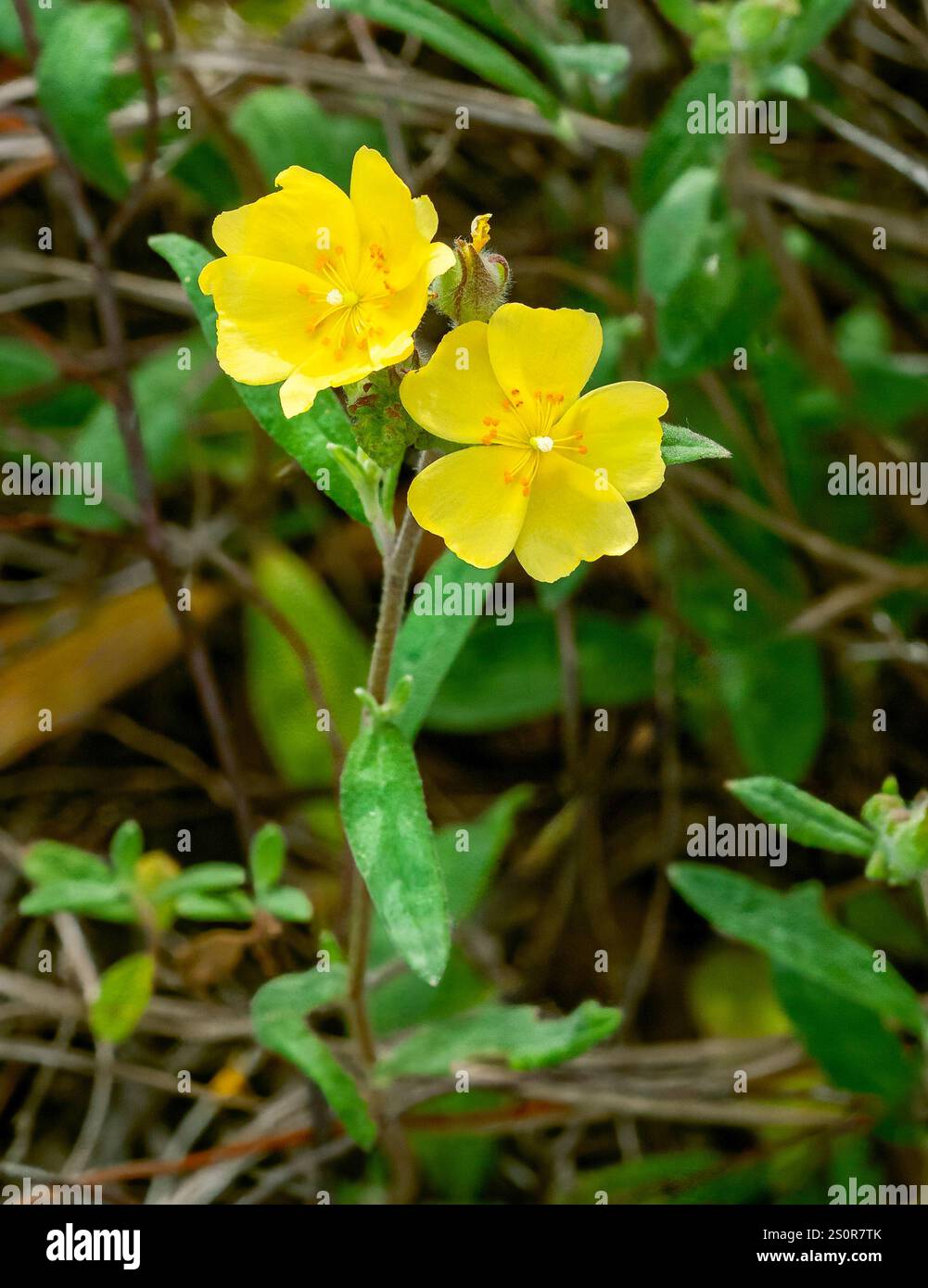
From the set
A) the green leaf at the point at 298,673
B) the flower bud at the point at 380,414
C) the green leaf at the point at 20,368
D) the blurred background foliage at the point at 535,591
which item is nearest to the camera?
the flower bud at the point at 380,414

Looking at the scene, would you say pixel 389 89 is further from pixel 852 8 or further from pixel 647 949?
pixel 647 949

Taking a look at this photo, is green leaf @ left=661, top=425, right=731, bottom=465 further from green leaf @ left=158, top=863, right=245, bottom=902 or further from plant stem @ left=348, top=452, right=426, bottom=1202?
green leaf @ left=158, top=863, right=245, bottom=902

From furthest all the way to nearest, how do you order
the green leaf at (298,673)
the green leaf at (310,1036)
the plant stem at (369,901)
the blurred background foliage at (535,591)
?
the green leaf at (298,673)
the blurred background foliage at (535,591)
the green leaf at (310,1036)
the plant stem at (369,901)

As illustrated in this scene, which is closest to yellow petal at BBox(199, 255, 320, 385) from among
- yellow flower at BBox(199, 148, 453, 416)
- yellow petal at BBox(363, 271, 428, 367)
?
yellow flower at BBox(199, 148, 453, 416)

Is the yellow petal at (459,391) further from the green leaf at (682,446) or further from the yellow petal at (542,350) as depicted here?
the green leaf at (682,446)

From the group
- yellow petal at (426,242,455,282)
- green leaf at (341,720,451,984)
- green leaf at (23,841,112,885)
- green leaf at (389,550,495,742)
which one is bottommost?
green leaf at (341,720,451,984)

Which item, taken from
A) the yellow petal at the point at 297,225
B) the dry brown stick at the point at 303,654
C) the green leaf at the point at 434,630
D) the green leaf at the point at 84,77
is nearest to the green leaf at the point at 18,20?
the green leaf at the point at 84,77
